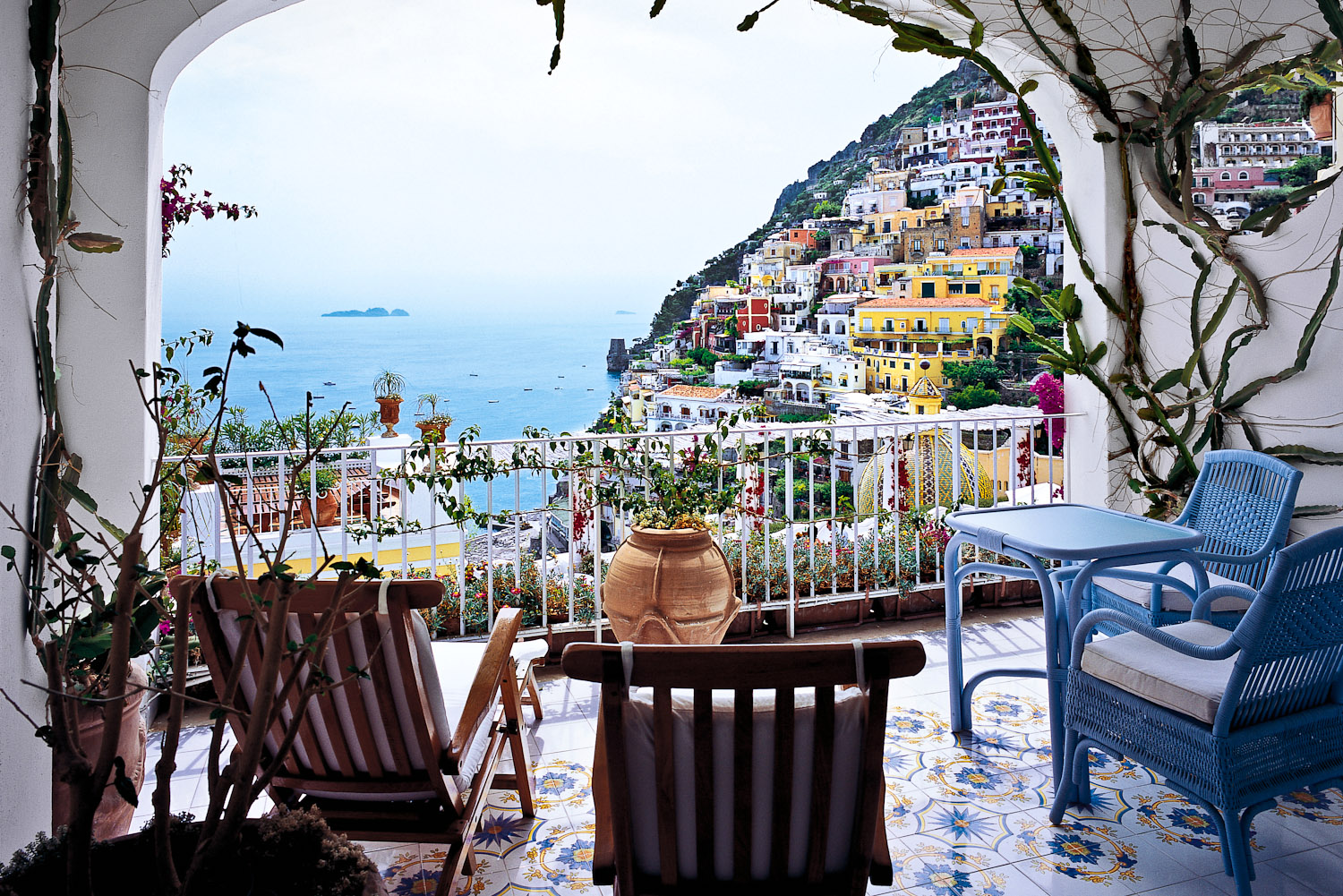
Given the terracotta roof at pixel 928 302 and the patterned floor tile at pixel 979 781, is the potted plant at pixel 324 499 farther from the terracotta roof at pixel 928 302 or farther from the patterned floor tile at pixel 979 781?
the terracotta roof at pixel 928 302

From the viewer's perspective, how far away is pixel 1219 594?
258cm

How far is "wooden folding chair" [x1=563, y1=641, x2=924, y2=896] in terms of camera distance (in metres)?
1.40

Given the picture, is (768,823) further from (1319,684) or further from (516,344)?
(516,344)

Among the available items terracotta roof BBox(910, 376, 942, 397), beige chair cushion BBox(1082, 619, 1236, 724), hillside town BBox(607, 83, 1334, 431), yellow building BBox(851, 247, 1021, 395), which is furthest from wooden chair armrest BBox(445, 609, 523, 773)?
yellow building BBox(851, 247, 1021, 395)

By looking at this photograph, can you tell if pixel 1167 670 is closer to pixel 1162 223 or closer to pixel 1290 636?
pixel 1290 636

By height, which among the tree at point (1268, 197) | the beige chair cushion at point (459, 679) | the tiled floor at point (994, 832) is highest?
the tree at point (1268, 197)

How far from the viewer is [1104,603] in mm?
2998

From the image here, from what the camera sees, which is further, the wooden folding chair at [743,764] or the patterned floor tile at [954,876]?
the patterned floor tile at [954,876]

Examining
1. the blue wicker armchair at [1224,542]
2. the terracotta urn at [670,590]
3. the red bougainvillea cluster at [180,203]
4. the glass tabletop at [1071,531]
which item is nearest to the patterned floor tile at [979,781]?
the blue wicker armchair at [1224,542]

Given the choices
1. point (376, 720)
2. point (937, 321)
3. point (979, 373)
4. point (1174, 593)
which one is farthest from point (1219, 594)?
point (937, 321)

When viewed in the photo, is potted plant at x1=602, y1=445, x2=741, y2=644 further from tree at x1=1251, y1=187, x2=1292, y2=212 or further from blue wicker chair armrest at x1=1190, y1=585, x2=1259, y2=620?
tree at x1=1251, y1=187, x2=1292, y2=212

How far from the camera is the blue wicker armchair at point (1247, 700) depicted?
186 centimetres

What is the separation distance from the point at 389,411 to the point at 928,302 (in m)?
11.2

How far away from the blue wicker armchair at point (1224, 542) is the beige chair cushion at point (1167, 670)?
37 cm
